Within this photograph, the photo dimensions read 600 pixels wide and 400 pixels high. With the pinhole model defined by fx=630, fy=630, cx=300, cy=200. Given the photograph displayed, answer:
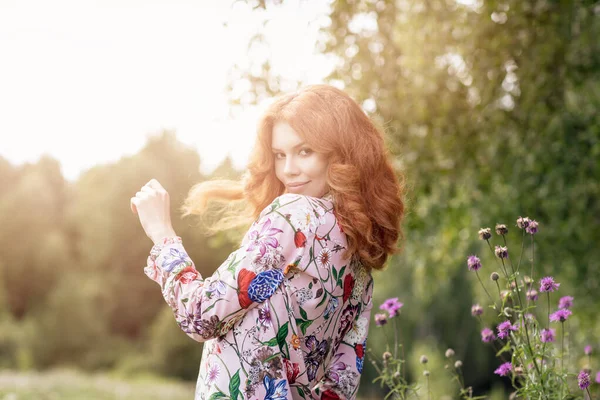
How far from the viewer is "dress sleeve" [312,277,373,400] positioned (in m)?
1.87

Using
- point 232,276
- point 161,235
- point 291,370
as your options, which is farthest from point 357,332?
point 161,235

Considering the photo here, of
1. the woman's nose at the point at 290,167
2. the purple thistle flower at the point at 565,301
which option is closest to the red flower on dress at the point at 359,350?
the woman's nose at the point at 290,167

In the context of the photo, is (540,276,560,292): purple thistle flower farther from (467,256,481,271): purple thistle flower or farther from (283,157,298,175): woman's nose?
(283,157,298,175): woman's nose

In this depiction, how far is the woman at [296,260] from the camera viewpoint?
1.61 meters

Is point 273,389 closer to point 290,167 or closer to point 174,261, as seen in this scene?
point 174,261

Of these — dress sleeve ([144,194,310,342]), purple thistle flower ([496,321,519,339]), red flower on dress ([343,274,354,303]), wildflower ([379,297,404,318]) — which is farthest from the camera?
wildflower ([379,297,404,318])

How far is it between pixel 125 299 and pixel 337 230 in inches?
581

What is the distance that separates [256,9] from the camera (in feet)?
8.61

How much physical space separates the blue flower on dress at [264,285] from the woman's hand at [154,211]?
292 mm

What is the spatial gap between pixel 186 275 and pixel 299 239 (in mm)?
306

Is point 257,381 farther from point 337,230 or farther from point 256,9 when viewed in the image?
point 256,9

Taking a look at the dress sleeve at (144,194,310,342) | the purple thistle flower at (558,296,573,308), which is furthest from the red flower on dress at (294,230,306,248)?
the purple thistle flower at (558,296,573,308)

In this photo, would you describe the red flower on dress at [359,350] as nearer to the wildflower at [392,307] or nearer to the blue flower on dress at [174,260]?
the wildflower at [392,307]

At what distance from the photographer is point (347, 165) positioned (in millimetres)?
1863
